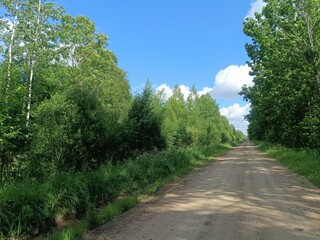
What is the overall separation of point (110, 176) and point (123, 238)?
5.15 meters

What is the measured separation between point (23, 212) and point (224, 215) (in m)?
4.56

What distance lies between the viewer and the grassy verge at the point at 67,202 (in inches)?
294

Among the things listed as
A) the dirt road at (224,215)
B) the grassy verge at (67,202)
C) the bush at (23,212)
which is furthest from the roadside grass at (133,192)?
the bush at (23,212)

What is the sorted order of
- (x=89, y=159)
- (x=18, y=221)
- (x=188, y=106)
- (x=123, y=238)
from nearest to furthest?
(x=123, y=238) → (x=18, y=221) → (x=89, y=159) → (x=188, y=106)

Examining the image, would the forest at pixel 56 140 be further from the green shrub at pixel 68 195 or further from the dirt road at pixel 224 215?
the dirt road at pixel 224 215

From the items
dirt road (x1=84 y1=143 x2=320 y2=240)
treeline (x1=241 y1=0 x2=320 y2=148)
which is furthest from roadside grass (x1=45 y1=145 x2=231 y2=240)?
treeline (x1=241 y1=0 x2=320 y2=148)

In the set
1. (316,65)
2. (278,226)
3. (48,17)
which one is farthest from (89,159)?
(316,65)

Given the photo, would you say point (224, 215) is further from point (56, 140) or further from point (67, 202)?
point (56, 140)

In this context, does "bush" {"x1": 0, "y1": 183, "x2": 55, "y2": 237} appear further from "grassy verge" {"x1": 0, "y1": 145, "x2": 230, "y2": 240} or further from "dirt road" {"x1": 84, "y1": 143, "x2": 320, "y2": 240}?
"dirt road" {"x1": 84, "y1": 143, "x2": 320, "y2": 240}

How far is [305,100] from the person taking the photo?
1083 inches

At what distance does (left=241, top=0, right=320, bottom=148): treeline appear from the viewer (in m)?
24.5

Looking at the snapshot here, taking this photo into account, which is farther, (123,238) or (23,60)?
(23,60)

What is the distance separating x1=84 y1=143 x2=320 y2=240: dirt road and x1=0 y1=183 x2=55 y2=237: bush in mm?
1245

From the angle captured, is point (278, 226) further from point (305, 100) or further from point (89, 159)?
point (305, 100)
